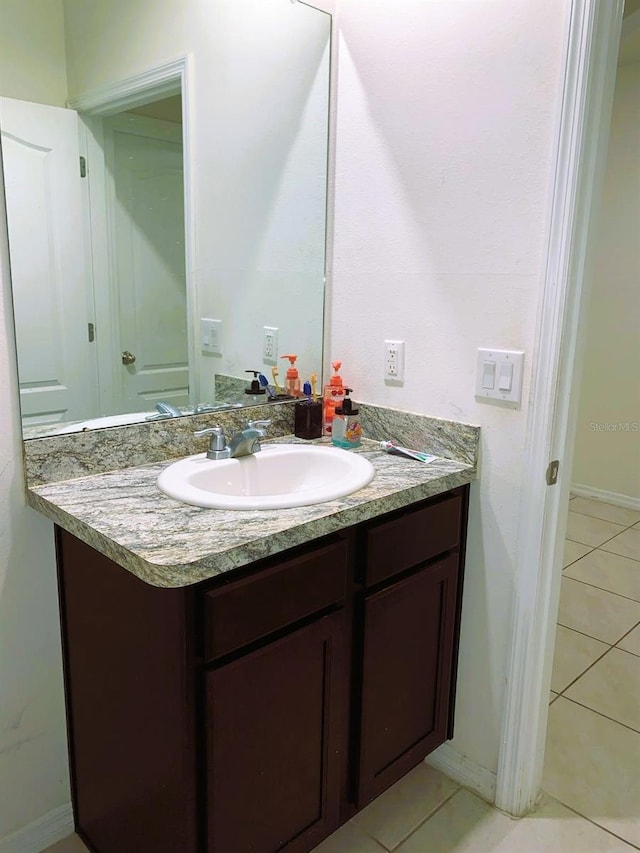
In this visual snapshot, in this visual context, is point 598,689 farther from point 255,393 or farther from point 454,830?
point 255,393

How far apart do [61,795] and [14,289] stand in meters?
1.17

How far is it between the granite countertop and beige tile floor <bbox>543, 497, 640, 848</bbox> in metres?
0.94

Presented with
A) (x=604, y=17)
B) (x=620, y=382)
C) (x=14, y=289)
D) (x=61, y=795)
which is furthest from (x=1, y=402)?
(x=620, y=382)

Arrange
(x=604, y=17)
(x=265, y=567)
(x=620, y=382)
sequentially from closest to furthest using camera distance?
(x=265, y=567), (x=604, y=17), (x=620, y=382)

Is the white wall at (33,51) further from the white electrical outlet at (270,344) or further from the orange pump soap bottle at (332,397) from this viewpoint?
the orange pump soap bottle at (332,397)

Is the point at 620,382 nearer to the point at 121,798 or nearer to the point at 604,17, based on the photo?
the point at 604,17

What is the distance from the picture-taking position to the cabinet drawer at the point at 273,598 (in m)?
1.13

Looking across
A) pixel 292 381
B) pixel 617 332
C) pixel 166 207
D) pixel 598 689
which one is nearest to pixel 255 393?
pixel 292 381

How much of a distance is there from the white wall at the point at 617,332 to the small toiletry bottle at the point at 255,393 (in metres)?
2.42

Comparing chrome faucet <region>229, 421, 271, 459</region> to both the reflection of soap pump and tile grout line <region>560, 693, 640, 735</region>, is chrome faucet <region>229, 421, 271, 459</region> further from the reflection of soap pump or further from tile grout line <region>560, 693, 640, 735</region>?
tile grout line <region>560, 693, 640, 735</region>

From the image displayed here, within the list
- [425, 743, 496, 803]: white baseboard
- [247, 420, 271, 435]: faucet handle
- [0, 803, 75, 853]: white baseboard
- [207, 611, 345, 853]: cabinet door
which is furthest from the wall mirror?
[425, 743, 496, 803]: white baseboard

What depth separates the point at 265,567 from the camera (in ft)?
3.93

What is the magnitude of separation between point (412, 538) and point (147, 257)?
35.7 inches

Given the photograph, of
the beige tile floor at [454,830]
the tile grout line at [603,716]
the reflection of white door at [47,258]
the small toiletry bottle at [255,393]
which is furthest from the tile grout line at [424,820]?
the reflection of white door at [47,258]
